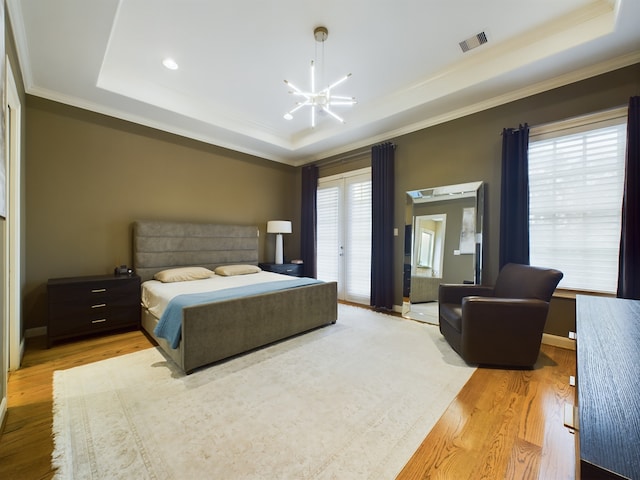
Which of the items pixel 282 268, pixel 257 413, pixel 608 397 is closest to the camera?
pixel 608 397

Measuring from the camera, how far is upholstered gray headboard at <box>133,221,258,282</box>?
3801 mm

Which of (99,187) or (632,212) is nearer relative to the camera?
(632,212)

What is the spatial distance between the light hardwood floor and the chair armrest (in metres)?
0.86

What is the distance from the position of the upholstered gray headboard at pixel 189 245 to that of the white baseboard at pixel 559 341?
171 inches

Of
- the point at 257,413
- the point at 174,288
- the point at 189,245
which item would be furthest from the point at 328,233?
A: the point at 257,413

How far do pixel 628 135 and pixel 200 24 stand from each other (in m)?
4.18

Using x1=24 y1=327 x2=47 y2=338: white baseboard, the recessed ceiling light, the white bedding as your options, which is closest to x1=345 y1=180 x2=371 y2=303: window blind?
the white bedding

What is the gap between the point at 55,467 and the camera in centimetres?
141

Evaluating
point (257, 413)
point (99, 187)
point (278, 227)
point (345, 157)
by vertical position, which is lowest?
point (257, 413)

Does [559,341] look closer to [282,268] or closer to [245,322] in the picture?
[245,322]

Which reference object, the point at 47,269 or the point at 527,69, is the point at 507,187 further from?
the point at 47,269

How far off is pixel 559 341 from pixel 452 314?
4.32 ft

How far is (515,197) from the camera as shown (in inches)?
127

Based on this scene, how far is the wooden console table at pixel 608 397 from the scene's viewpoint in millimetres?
408
